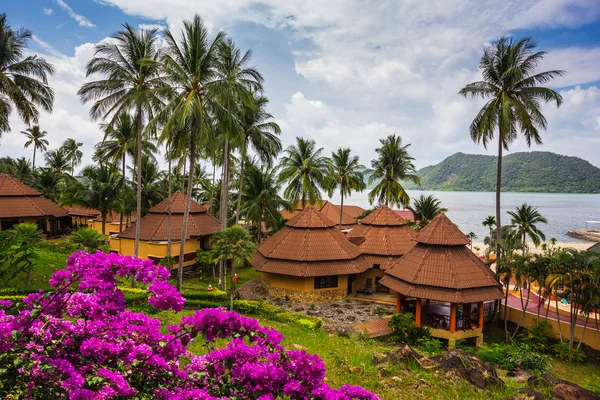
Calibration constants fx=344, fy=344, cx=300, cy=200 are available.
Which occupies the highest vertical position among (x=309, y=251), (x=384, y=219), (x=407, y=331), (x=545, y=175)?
(x=545, y=175)

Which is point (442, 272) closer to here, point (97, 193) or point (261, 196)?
point (261, 196)

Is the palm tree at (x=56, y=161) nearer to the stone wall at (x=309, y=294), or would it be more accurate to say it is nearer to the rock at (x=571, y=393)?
the stone wall at (x=309, y=294)

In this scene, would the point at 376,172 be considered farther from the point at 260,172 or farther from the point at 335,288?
the point at 335,288

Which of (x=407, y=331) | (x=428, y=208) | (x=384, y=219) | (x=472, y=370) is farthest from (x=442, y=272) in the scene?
(x=428, y=208)

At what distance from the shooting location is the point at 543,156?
173 metres

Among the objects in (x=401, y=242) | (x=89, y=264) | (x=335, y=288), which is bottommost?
(x=335, y=288)

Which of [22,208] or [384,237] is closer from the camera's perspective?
[384,237]

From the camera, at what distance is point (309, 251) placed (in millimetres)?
23406

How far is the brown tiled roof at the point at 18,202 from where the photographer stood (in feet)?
103

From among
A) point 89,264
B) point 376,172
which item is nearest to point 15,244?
point 89,264

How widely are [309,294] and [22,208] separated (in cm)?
2896

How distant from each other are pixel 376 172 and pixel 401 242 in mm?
12758

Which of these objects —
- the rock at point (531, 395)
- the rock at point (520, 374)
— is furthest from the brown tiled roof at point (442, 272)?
the rock at point (531, 395)

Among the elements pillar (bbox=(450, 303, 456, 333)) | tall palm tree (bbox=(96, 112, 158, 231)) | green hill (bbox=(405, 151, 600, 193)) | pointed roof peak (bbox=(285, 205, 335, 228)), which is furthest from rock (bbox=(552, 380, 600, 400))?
green hill (bbox=(405, 151, 600, 193))
